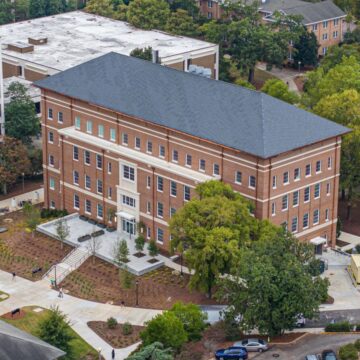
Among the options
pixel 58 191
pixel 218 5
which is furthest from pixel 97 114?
pixel 218 5

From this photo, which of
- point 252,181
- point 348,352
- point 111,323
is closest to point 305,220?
point 252,181

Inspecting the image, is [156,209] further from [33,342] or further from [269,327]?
[33,342]

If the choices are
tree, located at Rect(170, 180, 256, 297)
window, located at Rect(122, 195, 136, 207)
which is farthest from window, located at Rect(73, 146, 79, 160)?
tree, located at Rect(170, 180, 256, 297)

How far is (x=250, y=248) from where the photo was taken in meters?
102

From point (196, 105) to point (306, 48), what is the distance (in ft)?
226

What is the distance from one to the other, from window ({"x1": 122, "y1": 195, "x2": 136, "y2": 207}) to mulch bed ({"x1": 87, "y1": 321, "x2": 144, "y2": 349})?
63.5 feet

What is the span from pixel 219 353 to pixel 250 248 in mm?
11558

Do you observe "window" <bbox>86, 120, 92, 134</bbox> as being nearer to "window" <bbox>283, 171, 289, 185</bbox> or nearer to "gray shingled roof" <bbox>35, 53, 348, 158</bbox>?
"gray shingled roof" <bbox>35, 53, 348, 158</bbox>

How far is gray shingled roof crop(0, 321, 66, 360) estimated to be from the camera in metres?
72.9

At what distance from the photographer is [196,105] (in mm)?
111938

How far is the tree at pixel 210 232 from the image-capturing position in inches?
3962

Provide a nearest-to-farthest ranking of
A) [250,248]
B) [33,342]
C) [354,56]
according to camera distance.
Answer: [33,342], [250,248], [354,56]

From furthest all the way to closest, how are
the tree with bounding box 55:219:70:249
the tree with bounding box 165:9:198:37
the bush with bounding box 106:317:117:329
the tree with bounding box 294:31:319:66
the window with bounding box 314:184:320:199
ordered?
the tree with bounding box 165:9:198:37
the tree with bounding box 294:31:319:66
the tree with bounding box 55:219:70:249
the window with bounding box 314:184:320:199
the bush with bounding box 106:317:117:329

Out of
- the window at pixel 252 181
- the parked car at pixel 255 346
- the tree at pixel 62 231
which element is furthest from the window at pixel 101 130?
the parked car at pixel 255 346
